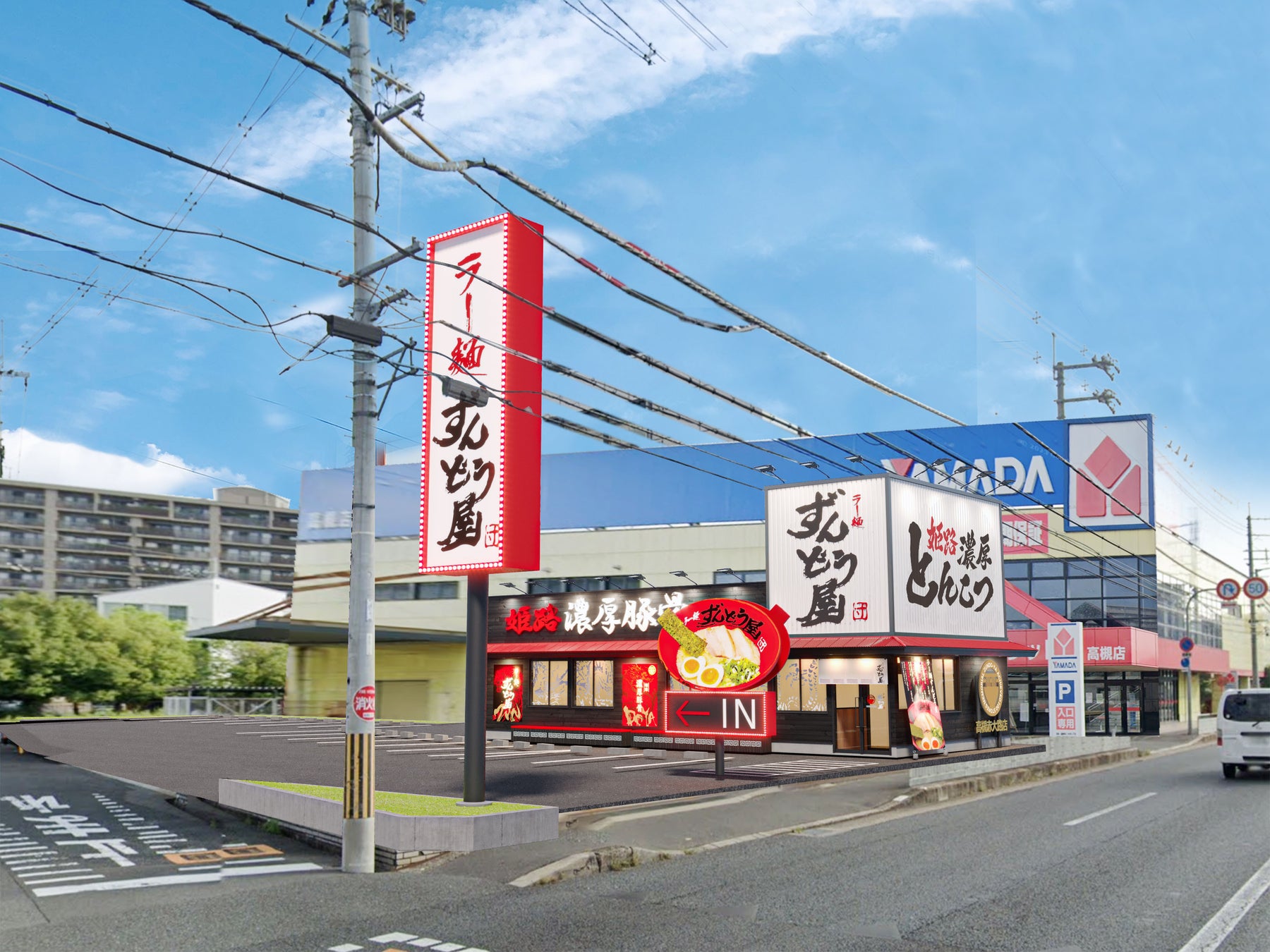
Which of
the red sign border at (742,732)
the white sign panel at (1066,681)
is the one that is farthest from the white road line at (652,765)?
the white sign panel at (1066,681)

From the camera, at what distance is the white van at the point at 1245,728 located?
24.3 m

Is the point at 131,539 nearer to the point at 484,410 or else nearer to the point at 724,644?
the point at 724,644

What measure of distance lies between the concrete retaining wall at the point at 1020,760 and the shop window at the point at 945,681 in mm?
4073

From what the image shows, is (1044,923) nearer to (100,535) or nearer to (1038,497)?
(1038,497)

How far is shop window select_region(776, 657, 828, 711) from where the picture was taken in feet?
107

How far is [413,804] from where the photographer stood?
50.8ft

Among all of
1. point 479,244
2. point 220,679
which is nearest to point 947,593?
point 479,244

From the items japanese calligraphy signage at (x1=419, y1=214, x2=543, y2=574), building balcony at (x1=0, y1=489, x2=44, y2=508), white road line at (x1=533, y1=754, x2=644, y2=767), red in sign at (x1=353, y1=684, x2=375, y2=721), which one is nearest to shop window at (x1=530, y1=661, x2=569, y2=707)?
white road line at (x1=533, y1=754, x2=644, y2=767)

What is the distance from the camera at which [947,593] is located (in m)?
33.6

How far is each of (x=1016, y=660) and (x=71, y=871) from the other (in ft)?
145

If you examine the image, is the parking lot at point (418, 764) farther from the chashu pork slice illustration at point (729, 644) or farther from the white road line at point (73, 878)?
the white road line at point (73, 878)

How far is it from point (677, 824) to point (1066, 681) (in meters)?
25.4

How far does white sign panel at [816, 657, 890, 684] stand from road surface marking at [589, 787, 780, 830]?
1189 cm

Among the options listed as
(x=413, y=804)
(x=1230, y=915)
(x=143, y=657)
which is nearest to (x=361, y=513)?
(x=413, y=804)
